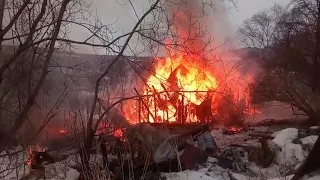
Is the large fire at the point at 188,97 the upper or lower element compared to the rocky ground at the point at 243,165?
upper

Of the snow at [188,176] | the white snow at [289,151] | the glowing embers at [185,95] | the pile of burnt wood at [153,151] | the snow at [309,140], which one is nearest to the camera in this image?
the snow at [188,176]

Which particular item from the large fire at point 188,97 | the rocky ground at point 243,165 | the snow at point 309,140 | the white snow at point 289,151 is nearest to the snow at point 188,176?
the rocky ground at point 243,165

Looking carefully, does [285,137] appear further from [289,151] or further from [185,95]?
[185,95]

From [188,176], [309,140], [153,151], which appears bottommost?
[188,176]

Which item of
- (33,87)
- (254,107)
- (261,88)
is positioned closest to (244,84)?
(254,107)

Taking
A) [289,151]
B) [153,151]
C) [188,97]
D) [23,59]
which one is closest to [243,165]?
[289,151]

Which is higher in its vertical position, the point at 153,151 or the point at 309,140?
the point at 309,140

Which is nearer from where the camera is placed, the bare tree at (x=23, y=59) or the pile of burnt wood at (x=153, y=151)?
the bare tree at (x=23, y=59)

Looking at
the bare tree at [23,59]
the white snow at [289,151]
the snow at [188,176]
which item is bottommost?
the snow at [188,176]

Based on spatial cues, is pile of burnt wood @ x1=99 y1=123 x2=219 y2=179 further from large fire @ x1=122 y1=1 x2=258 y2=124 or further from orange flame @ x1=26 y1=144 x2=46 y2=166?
orange flame @ x1=26 y1=144 x2=46 y2=166

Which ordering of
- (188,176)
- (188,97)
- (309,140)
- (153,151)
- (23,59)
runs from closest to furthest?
(23,59) < (188,176) < (153,151) < (309,140) < (188,97)

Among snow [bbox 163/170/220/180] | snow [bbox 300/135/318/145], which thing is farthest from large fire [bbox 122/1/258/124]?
snow [bbox 300/135/318/145]

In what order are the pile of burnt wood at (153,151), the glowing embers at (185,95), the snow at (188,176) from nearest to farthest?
the snow at (188,176), the pile of burnt wood at (153,151), the glowing embers at (185,95)

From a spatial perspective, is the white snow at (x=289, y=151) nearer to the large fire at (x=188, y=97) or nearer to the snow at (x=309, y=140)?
the snow at (x=309, y=140)
